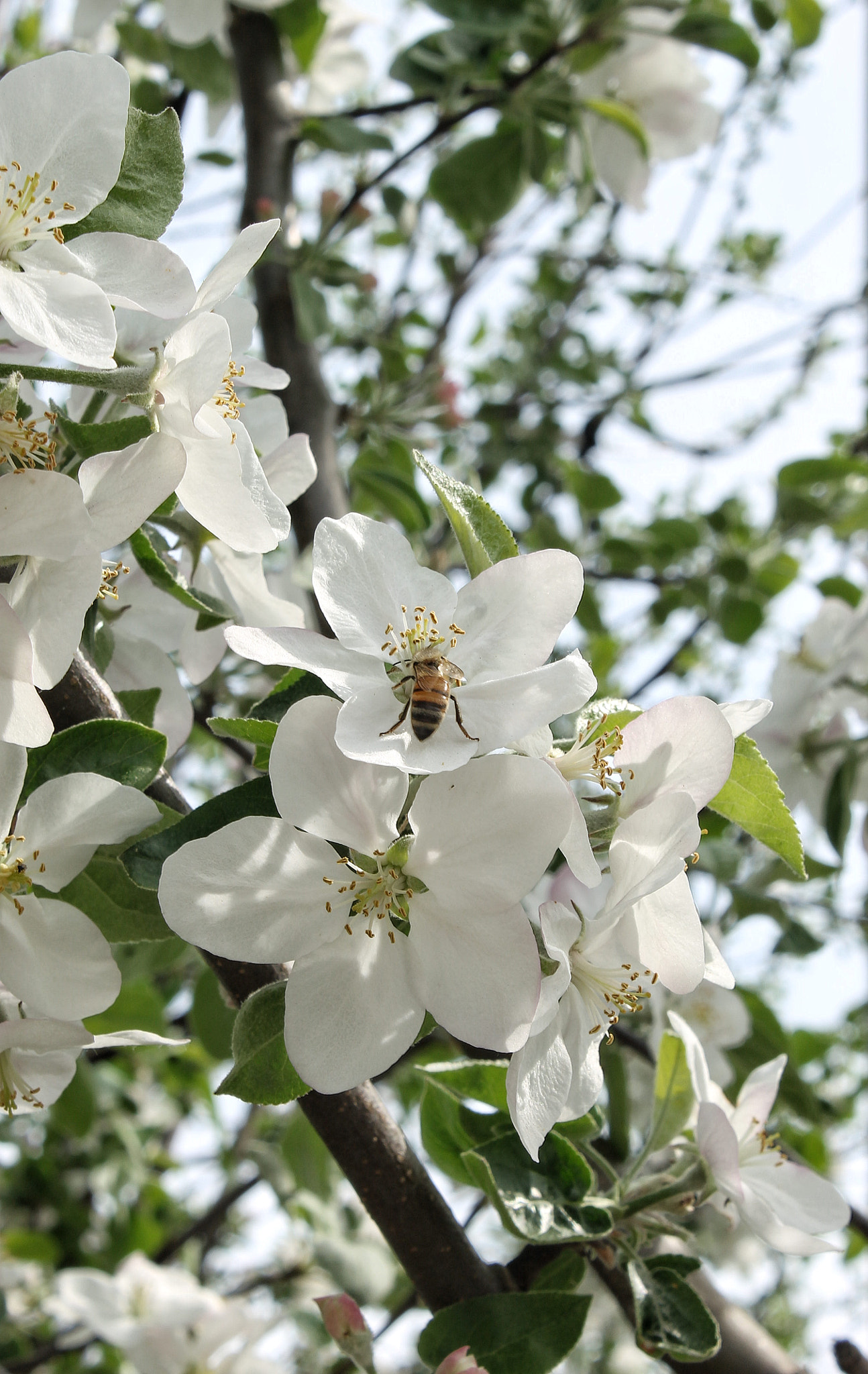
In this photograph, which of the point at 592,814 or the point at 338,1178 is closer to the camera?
the point at 592,814

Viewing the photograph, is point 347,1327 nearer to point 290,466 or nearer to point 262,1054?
point 262,1054

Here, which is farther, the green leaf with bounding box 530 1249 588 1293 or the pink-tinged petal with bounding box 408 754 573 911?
the green leaf with bounding box 530 1249 588 1293

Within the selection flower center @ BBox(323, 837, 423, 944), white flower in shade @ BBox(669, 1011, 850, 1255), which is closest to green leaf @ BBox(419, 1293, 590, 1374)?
white flower in shade @ BBox(669, 1011, 850, 1255)

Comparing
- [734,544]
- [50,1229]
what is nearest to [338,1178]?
[50,1229]

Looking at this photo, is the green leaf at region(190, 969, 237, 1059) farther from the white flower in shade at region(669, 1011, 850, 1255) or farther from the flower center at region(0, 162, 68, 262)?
the flower center at region(0, 162, 68, 262)

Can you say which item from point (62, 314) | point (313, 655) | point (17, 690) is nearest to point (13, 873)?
point (17, 690)

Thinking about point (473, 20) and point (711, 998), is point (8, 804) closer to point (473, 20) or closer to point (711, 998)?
point (711, 998)

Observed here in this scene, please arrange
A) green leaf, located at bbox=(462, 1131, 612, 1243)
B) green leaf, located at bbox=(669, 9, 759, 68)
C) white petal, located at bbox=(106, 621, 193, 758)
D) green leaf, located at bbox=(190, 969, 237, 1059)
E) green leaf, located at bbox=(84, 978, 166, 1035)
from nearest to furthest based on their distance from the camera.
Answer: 1. green leaf, located at bbox=(462, 1131, 612, 1243)
2. white petal, located at bbox=(106, 621, 193, 758)
3. green leaf, located at bbox=(190, 969, 237, 1059)
4. green leaf, located at bbox=(84, 978, 166, 1035)
5. green leaf, located at bbox=(669, 9, 759, 68)
